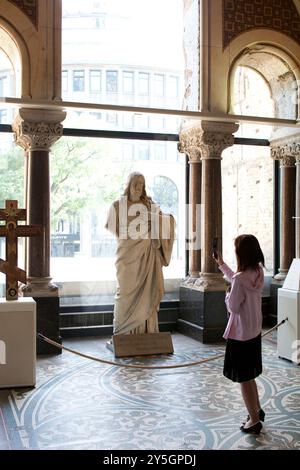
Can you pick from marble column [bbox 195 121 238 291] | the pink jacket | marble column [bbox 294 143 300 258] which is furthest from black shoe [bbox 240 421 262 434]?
marble column [bbox 294 143 300 258]

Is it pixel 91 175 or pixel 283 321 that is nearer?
pixel 283 321

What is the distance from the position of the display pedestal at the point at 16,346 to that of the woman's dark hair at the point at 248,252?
2216 millimetres

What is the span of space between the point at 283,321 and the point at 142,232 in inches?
75.5

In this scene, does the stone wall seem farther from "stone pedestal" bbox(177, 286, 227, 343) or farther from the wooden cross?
the wooden cross

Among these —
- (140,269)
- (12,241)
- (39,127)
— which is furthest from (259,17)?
(12,241)

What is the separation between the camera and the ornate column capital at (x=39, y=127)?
648 cm

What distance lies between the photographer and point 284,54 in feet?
25.7

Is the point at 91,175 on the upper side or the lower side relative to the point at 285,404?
upper

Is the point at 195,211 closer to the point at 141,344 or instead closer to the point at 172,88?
the point at 172,88

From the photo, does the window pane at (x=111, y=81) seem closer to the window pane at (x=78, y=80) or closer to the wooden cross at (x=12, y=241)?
the window pane at (x=78, y=80)

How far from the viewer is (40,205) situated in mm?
6605

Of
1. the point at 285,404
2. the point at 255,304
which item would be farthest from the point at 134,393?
the point at 255,304
